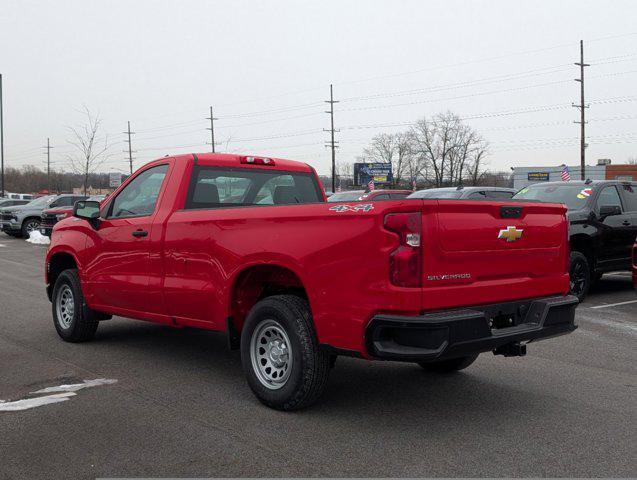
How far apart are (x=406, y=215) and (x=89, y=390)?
296 centimetres

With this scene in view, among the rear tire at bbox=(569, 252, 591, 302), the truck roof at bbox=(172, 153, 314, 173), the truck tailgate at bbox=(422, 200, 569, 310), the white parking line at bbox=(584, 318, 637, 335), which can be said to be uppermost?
the truck roof at bbox=(172, 153, 314, 173)

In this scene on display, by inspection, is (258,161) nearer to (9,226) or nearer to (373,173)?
(9,226)

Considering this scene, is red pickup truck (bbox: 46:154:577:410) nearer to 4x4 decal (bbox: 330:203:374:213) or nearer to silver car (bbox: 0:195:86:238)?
4x4 decal (bbox: 330:203:374:213)

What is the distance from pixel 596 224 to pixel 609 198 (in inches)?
30.1

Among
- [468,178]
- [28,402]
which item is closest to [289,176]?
[28,402]

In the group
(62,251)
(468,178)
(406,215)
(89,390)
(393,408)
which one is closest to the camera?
(406,215)

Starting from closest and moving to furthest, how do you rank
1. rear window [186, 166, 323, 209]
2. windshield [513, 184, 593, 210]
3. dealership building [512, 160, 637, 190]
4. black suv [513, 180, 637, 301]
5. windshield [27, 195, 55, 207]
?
1. rear window [186, 166, 323, 209]
2. black suv [513, 180, 637, 301]
3. windshield [513, 184, 593, 210]
4. windshield [27, 195, 55, 207]
5. dealership building [512, 160, 637, 190]

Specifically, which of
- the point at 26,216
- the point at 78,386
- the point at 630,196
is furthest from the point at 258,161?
the point at 26,216

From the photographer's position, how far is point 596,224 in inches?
397

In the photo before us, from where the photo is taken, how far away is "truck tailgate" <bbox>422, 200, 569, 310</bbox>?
3.98 m

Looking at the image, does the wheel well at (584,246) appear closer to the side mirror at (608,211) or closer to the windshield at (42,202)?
the side mirror at (608,211)

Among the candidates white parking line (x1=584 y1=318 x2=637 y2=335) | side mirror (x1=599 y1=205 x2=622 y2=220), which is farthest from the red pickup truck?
side mirror (x1=599 y1=205 x2=622 y2=220)

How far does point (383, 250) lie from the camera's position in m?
3.92

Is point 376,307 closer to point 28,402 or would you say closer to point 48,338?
point 28,402
